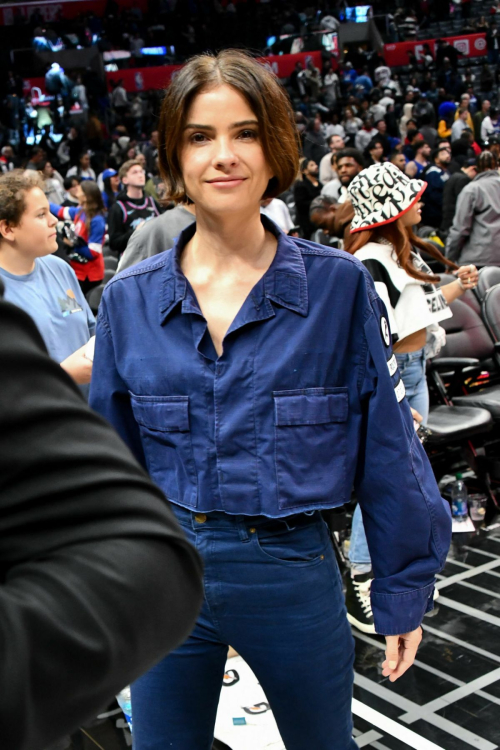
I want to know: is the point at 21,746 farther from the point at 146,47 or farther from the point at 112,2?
the point at 112,2

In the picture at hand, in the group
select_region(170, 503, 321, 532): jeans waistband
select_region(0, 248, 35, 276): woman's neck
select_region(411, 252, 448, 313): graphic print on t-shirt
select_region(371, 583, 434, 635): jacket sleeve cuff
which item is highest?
select_region(0, 248, 35, 276): woman's neck

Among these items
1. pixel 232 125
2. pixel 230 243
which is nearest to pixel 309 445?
pixel 230 243

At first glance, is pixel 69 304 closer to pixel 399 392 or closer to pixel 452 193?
pixel 399 392

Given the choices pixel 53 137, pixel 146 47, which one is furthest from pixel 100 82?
pixel 146 47

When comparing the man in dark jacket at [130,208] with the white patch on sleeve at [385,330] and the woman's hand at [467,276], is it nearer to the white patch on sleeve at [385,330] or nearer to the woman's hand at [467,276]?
the woman's hand at [467,276]

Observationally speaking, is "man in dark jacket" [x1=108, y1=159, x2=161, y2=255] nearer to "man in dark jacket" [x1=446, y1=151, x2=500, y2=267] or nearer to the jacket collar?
"man in dark jacket" [x1=446, y1=151, x2=500, y2=267]

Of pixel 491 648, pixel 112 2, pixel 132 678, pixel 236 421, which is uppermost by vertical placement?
pixel 112 2

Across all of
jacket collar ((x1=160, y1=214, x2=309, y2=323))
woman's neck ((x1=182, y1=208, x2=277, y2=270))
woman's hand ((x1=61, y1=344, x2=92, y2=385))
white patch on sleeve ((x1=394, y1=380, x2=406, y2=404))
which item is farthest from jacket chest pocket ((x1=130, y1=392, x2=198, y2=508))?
woman's hand ((x1=61, y1=344, x2=92, y2=385))

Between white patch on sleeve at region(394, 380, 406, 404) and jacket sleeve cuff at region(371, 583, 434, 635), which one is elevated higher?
white patch on sleeve at region(394, 380, 406, 404)

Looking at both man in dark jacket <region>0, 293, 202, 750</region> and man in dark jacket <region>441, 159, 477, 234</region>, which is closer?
man in dark jacket <region>0, 293, 202, 750</region>

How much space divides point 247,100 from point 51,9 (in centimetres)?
2782

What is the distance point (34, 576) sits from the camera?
1.82 ft

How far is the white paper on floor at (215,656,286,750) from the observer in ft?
9.12

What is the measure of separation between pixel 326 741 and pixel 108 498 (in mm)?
1255
